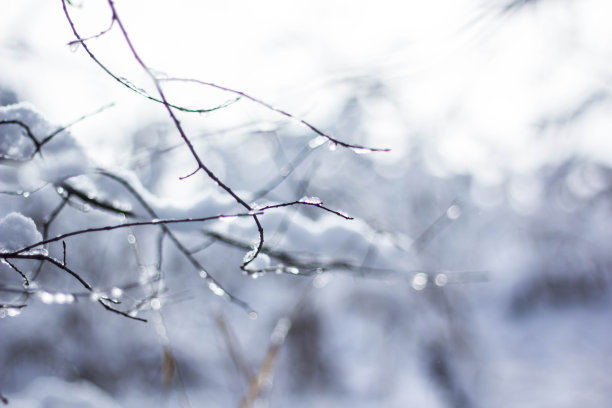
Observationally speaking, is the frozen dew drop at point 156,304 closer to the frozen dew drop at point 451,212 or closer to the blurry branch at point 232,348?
the blurry branch at point 232,348

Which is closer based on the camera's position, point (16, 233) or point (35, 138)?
point (16, 233)

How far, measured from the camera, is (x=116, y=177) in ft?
4.47

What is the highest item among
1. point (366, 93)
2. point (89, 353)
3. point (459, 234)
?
point (366, 93)

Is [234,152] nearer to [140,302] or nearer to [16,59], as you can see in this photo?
[16,59]

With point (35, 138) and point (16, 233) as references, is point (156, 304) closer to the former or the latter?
point (16, 233)

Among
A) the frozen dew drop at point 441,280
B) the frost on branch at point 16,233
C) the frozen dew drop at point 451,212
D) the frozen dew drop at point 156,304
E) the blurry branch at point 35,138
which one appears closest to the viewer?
the frost on branch at point 16,233

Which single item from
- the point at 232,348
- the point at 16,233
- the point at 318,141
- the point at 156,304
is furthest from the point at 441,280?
the point at 16,233

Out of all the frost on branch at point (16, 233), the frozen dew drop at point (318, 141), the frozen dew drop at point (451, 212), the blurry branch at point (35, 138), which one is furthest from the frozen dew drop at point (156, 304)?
the frozen dew drop at point (451, 212)

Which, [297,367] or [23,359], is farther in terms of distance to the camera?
[297,367]

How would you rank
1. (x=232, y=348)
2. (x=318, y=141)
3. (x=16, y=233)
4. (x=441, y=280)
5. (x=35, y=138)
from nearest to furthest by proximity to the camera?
(x=16, y=233), (x=35, y=138), (x=318, y=141), (x=441, y=280), (x=232, y=348)

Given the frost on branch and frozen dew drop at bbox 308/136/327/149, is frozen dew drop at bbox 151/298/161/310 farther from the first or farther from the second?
frozen dew drop at bbox 308/136/327/149

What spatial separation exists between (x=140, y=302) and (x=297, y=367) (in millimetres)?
5306

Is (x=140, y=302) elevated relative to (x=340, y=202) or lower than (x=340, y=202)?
elevated

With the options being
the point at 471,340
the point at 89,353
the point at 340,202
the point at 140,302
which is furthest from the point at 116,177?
the point at 471,340
